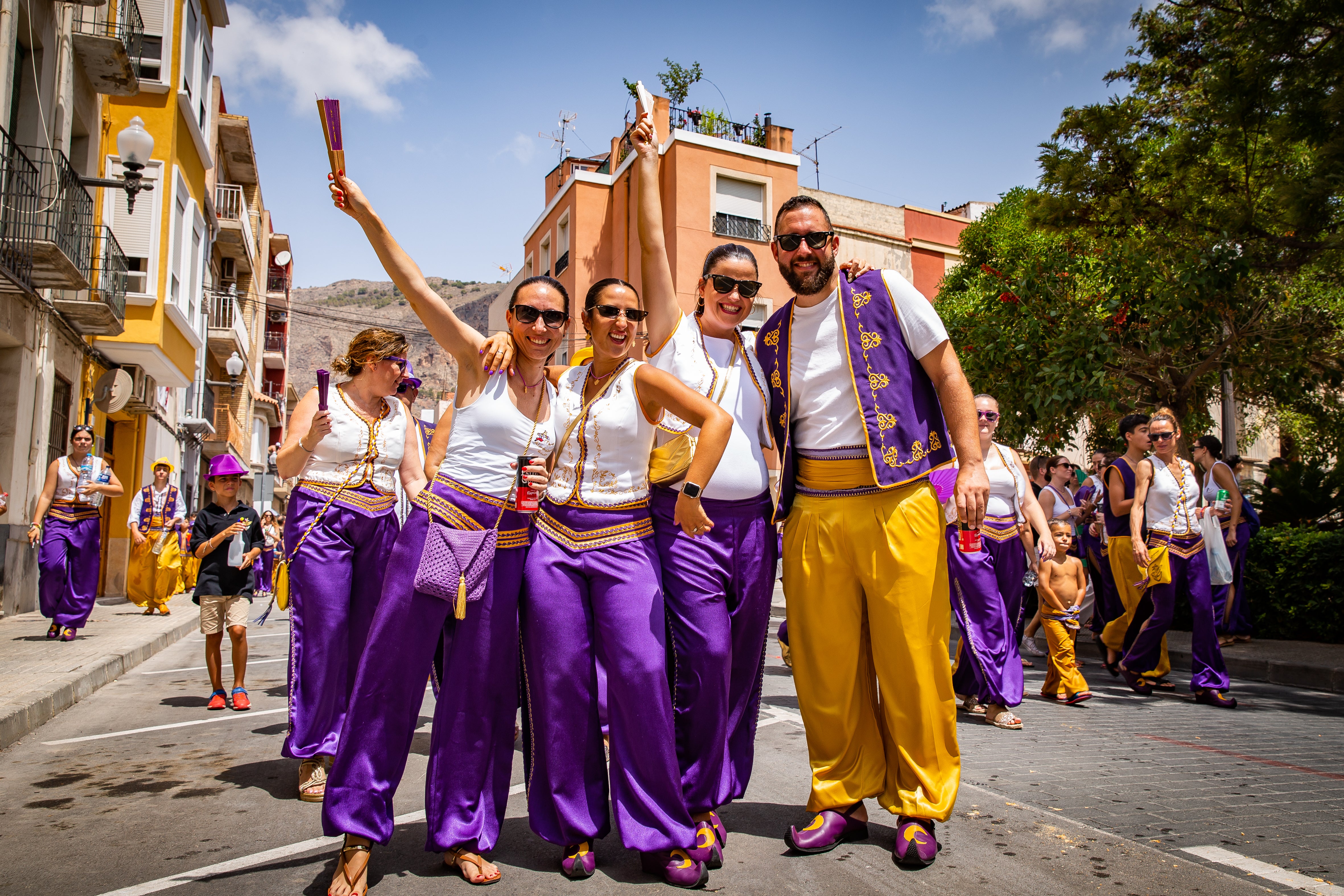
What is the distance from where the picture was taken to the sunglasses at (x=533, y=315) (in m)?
3.70

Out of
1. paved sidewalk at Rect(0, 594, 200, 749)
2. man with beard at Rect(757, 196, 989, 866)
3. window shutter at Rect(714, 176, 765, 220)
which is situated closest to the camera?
man with beard at Rect(757, 196, 989, 866)

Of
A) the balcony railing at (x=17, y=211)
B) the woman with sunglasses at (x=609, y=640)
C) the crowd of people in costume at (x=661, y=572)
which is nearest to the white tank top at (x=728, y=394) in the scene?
the crowd of people in costume at (x=661, y=572)

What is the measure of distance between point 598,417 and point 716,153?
1120 inches

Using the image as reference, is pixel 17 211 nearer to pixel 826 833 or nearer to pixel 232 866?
pixel 232 866

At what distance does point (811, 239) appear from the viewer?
4.00m

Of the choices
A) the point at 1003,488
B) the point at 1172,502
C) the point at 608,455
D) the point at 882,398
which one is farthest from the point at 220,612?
the point at 1172,502

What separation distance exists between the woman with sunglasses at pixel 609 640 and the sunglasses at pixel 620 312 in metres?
0.29

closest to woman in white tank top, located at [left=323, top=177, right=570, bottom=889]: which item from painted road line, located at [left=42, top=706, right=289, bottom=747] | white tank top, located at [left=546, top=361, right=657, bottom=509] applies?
white tank top, located at [left=546, top=361, right=657, bottom=509]

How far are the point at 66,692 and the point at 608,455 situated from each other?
5.77 metres

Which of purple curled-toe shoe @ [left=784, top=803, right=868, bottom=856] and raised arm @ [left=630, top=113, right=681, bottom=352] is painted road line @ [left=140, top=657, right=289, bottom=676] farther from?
purple curled-toe shoe @ [left=784, top=803, right=868, bottom=856]

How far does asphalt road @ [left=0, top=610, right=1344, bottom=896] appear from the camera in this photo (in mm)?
3287

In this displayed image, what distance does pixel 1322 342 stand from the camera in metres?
14.2

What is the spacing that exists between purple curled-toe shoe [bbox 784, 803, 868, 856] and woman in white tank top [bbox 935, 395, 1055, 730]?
2.14 metres

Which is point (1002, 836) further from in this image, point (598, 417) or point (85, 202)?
point (85, 202)
